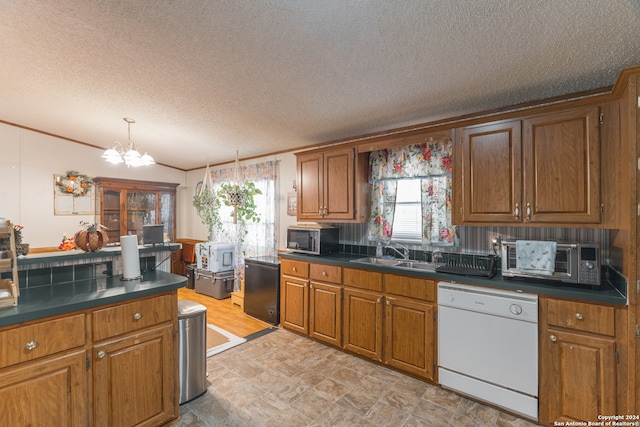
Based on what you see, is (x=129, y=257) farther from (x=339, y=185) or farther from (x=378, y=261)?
(x=378, y=261)

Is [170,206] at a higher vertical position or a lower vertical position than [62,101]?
lower

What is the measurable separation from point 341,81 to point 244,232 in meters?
3.39

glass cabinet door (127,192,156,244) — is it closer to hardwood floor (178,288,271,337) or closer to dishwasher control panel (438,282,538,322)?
hardwood floor (178,288,271,337)

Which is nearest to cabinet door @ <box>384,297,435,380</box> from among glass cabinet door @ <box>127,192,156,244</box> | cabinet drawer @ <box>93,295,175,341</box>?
cabinet drawer @ <box>93,295,175,341</box>

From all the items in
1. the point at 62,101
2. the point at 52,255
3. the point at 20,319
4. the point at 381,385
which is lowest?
the point at 381,385

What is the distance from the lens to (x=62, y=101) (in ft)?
11.0

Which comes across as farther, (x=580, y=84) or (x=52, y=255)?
(x=580, y=84)

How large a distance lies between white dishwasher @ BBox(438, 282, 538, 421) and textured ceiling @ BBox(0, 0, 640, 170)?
60.9 inches

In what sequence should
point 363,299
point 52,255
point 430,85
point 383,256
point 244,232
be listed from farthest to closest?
1. point 244,232
2. point 383,256
3. point 363,299
4. point 430,85
5. point 52,255

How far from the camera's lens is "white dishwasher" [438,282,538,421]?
2.01 meters

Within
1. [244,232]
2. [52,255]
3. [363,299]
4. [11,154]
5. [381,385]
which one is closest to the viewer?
[52,255]

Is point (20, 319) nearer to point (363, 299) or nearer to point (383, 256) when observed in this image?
point (363, 299)

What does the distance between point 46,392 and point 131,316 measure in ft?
1.53

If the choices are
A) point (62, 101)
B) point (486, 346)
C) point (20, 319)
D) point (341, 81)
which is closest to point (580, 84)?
point (341, 81)
